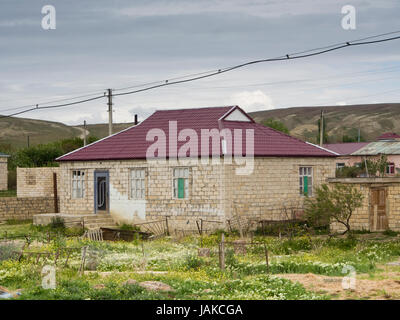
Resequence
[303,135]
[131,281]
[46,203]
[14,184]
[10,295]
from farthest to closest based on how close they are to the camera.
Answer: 1. [303,135]
2. [14,184]
3. [46,203]
4. [131,281]
5. [10,295]

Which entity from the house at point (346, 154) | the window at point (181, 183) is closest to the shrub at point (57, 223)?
the window at point (181, 183)

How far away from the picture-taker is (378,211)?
2622 centimetres

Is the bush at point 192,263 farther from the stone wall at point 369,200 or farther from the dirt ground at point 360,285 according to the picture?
the stone wall at point 369,200

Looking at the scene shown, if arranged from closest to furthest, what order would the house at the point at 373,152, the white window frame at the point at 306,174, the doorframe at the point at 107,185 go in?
the white window frame at the point at 306,174, the doorframe at the point at 107,185, the house at the point at 373,152

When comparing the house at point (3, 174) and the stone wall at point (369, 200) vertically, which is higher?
the house at point (3, 174)

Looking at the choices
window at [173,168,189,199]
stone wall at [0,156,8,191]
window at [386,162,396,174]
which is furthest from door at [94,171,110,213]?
window at [386,162,396,174]

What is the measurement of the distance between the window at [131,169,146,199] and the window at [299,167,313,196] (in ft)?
23.1

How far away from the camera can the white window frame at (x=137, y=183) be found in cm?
2941

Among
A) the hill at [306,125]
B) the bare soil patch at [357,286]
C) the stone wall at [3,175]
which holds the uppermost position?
the hill at [306,125]

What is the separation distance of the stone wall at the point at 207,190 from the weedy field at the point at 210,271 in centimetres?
365

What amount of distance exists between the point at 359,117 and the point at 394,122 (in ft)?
31.0
